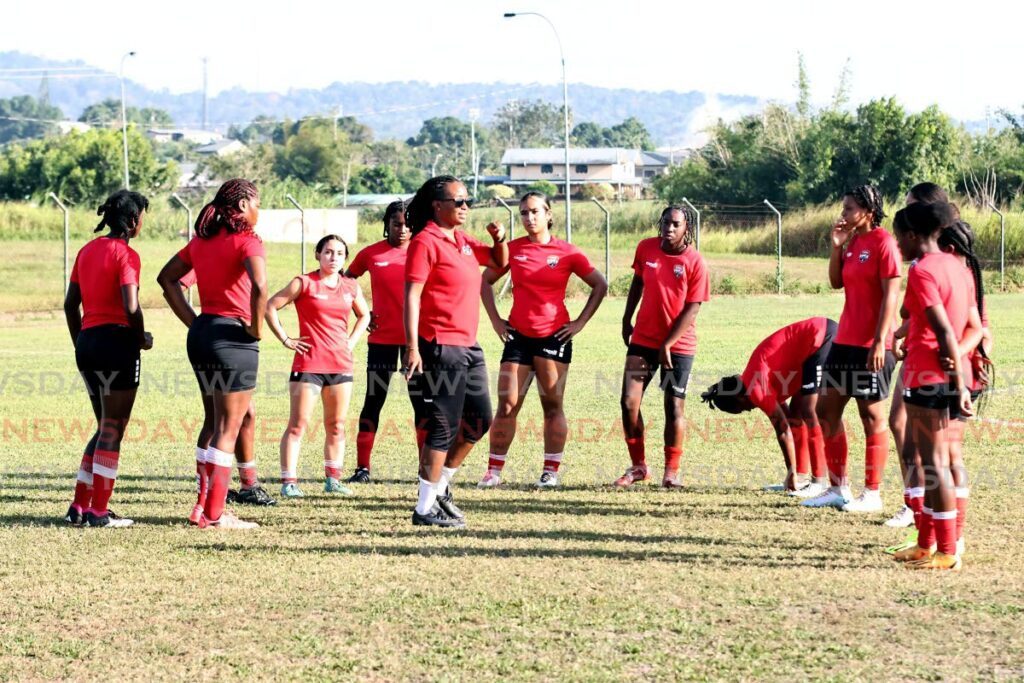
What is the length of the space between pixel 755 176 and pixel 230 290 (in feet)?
189

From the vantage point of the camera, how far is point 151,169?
6638 centimetres

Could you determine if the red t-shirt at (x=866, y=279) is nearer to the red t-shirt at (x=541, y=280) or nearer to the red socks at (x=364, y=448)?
the red t-shirt at (x=541, y=280)

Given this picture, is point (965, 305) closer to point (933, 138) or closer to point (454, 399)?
point (454, 399)

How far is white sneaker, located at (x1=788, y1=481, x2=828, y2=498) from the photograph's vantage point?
9.24 m

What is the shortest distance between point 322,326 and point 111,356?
6.05ft

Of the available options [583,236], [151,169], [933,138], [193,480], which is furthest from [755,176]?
[193,480]

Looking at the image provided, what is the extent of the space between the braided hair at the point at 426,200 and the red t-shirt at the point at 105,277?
1665 mm

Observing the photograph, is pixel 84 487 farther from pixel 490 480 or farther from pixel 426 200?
pixel 490 480

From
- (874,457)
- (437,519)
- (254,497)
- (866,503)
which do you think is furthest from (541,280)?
(866,503)

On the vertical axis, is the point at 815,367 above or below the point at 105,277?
below

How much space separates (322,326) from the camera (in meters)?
9.45

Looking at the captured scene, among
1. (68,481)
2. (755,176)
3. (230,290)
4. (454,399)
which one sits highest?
(755,176)

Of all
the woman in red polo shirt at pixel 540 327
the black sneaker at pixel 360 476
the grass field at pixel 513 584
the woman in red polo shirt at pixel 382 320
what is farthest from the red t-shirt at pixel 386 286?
the grass field at pixel 513 584

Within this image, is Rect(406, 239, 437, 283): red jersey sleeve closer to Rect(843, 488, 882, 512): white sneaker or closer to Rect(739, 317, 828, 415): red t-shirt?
Rect(739, 317, 828, 415): red t-shirt
